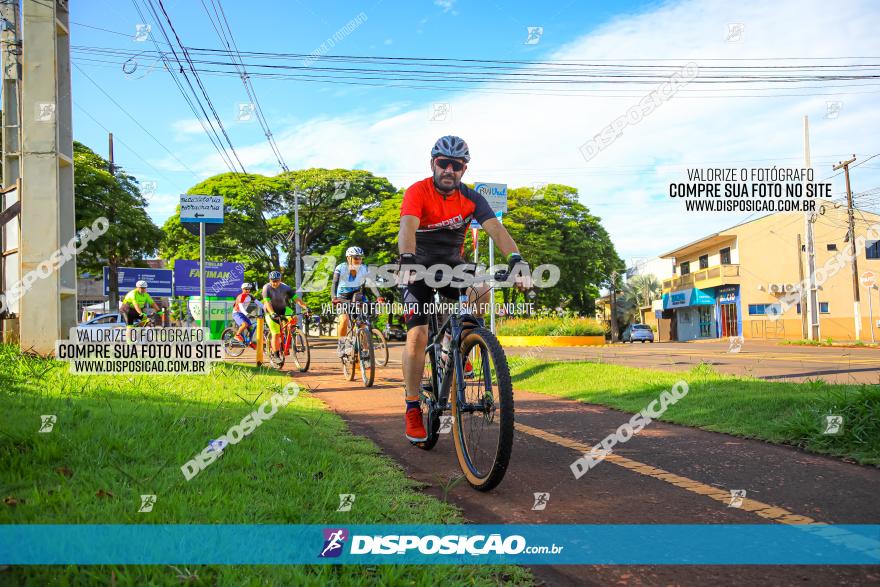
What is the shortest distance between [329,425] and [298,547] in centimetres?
291

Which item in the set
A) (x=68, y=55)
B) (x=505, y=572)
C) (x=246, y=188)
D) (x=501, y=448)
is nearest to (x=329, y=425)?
(x=501, y=448)

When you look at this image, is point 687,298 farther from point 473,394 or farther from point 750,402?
point 473,394

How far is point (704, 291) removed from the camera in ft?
161

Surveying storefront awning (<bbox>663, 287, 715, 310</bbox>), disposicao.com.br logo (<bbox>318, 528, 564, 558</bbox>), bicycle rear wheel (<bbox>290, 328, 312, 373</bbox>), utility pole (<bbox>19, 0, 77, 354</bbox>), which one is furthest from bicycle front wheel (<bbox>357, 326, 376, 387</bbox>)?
storefront awning (<bbox>663, 287, 715, 310</bbox>)

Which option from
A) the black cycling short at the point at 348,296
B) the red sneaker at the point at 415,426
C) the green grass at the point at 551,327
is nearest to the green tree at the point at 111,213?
the green grass at the point at 551,327

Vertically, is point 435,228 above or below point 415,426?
above

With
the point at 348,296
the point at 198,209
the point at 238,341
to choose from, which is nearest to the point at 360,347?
the point at 348,296

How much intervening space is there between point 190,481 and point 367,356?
5819 mm

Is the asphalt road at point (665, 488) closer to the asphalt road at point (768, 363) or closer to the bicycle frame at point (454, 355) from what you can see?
the bicycle frame at point (454, 355)

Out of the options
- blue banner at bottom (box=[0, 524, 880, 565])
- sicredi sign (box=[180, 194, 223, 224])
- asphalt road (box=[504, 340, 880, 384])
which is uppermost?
sicredi sign (box=[180, 194, 223, 224])

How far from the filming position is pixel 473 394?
3438 millimetres

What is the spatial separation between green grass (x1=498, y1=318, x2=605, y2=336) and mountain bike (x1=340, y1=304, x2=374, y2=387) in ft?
61.9

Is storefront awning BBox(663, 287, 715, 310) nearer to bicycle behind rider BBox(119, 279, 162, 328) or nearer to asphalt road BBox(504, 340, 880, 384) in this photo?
asphalt road BBox(504, 340, 880, 384)

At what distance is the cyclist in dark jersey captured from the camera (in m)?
3.98
